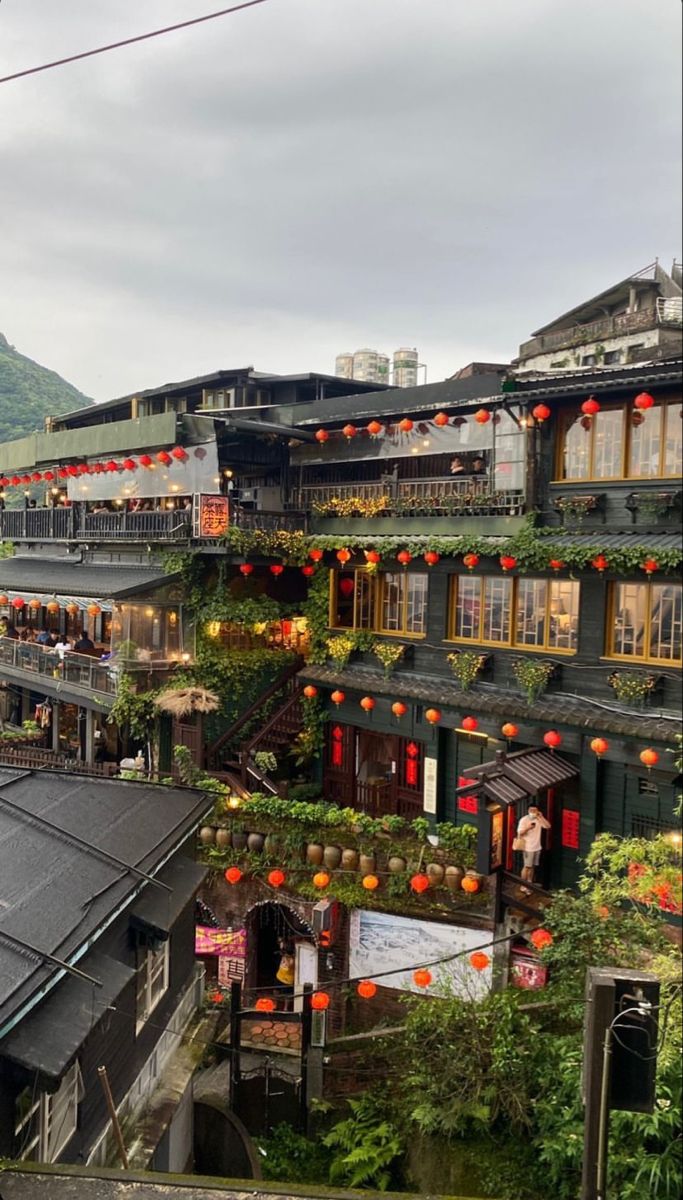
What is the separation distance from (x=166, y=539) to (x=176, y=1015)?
33.4ft

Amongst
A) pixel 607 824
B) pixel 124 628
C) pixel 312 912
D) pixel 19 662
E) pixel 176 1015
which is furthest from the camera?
pixel 19 662

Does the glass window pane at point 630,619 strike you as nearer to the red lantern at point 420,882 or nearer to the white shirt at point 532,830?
the white shirt at point 532,830

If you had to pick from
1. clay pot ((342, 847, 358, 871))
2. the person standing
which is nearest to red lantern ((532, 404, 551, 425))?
the person standing

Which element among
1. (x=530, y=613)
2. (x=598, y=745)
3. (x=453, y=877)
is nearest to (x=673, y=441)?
(x=598, y=745)

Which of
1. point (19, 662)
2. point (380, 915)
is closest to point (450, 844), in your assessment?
point (380, 915)

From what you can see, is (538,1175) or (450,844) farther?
(450,844)

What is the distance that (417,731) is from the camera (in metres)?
16.3

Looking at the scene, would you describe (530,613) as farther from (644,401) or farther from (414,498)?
(644,401)

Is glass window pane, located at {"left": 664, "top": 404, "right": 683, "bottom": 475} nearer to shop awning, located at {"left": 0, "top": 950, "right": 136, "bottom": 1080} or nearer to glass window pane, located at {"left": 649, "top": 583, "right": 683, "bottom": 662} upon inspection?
glass window pane, located at {"left": 649, "top": 583, "right": 683, "bottom": 662}

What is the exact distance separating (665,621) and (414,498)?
6.17 metres

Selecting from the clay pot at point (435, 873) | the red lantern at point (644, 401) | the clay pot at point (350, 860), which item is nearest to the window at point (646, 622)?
the red lantern at point (644, 401)

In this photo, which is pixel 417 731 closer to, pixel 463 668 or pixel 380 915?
pixel 463 668

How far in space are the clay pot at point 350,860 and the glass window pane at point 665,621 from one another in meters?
5.96

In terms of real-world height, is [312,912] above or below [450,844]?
below
